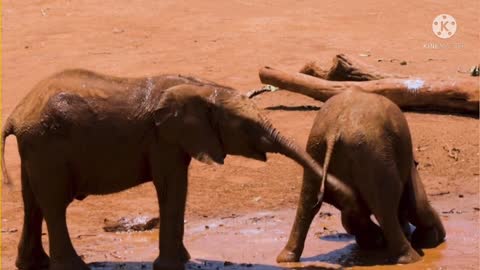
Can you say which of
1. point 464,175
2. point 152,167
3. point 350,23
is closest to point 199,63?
point 350,23

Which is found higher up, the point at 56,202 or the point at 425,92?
the point at 56,202

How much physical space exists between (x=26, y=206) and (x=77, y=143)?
0.85 m

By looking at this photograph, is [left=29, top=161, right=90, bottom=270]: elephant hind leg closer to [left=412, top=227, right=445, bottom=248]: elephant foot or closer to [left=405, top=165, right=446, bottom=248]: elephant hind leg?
[left=405, top=165, right=446, bottom=248]: elephant hind leg

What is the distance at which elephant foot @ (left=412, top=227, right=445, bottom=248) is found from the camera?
9.36m

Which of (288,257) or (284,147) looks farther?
(288,257)

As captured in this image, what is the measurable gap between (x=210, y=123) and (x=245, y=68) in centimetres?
916

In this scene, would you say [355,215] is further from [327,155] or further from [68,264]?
[68,264]

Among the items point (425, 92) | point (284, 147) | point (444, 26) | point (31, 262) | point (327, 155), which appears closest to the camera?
point (284, 147)

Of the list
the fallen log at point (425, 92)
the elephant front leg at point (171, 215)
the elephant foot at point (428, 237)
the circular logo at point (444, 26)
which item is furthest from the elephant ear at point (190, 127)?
the circular logo at point (444, 26)

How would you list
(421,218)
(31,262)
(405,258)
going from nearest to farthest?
(31,262) → (405,258) → (421,218)

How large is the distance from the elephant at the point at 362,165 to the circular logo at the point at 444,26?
11745 mm

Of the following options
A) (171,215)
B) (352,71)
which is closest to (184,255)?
(171,215)

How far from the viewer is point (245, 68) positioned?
17.0 m

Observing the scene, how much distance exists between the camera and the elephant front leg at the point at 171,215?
26.2 feet
